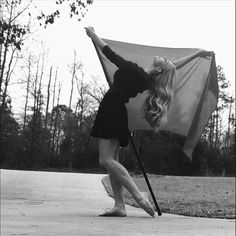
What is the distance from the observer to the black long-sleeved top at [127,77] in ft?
20.2

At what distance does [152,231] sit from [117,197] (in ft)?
4.39

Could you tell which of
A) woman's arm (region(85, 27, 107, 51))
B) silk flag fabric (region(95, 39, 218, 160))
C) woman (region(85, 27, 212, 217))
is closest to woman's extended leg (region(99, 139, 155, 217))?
woman (region(85, 27, 212, 217))

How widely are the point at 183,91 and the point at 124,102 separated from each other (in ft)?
2.83

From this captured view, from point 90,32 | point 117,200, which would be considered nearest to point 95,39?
point 90,32

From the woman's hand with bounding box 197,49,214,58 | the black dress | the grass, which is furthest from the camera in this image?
the grass

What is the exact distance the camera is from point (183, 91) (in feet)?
21.8

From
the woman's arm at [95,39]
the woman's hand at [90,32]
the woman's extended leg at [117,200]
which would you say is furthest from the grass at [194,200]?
the woman's hand at [90,32]

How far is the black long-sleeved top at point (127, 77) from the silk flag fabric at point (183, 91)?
0.31m

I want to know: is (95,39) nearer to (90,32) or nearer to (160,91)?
(90,32)

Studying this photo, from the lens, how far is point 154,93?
6344 millimetres

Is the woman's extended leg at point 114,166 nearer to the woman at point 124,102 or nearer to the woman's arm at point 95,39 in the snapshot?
the woman at point 124,102

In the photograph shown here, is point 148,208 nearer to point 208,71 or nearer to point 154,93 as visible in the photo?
point 154,93

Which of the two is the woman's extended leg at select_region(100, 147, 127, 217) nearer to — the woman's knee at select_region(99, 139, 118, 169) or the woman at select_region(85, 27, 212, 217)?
the woman at select_region(85, 27, 212, 217)

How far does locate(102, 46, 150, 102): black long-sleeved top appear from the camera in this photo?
6.16m
